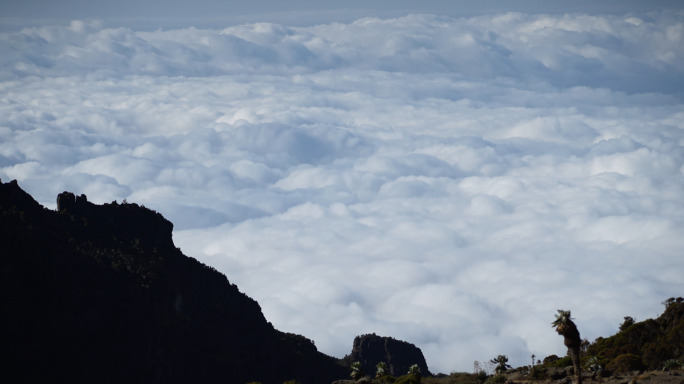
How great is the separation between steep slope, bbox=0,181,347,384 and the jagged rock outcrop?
103 ft

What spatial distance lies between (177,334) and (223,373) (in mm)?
11847

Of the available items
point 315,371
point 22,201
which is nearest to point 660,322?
point 315,371

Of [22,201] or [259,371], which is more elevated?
[22,201]

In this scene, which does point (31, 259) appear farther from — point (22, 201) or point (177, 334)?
point (177, 334)

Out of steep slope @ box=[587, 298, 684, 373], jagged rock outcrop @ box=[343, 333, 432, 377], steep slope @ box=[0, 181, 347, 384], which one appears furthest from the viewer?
jagged rock outcrop @ box=[343, 333, 432, 377]

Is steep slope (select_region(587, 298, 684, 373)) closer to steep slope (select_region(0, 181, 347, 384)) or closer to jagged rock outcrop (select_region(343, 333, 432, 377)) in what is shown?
steep slope (select_region(0, 181, 347, 384))

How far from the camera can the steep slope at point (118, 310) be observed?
4225 inches

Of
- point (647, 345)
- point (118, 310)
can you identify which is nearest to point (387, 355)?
point (118, 310)

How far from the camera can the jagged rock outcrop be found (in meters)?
177

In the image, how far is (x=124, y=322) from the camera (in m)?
118

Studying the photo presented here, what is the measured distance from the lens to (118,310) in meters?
119

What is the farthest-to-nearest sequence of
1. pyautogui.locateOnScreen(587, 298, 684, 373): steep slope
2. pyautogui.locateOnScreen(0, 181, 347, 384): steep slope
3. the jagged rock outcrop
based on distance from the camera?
the jagged rock outcrop, pyautogui.locateOnScreen(0, 181, 347, 384): steep slope, pyautogui.locateOnScreen(587, 298, 684, 373): steep slope

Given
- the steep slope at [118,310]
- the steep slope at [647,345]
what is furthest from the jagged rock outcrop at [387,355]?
the steep slope at [647,345]

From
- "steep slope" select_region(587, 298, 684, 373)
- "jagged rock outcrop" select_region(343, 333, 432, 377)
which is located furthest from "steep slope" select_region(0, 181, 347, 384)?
"steep slope" select_region(587, 298, 684, 373)
